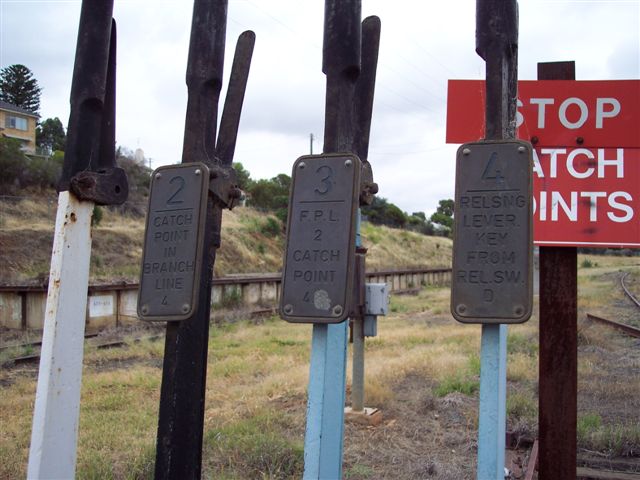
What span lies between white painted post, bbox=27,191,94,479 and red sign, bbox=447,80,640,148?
7.06 ft

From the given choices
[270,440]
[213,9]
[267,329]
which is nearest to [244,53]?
[213,9]

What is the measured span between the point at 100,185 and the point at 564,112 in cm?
262

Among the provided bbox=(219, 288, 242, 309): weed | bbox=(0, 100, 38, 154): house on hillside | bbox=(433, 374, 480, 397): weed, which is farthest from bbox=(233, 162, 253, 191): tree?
bbox=(433, 374, 480, 397): weed

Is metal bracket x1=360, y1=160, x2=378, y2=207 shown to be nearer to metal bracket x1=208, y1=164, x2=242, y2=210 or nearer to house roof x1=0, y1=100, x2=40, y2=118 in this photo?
metal bracket x1=208, y1=164, x2=242, y2=210

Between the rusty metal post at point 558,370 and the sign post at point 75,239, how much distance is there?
7.97ft

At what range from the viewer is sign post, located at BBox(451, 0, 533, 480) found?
2.09 m

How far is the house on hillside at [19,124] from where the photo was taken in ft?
132

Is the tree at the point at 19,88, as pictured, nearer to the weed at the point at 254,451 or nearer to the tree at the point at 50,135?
the tree at the point at 50,135

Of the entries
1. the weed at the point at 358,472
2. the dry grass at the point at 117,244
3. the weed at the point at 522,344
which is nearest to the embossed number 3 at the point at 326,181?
the weed at the point at 358,472

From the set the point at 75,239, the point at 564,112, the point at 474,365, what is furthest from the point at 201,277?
the point at 474,365

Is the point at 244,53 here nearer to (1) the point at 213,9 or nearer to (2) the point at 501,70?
(1) the point at 213,9

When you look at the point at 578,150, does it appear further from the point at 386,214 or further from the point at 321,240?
the point at 386,214

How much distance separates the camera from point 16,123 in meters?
43.2

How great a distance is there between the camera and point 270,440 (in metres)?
5.32
